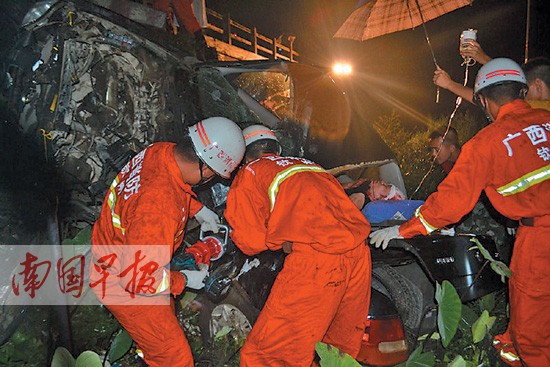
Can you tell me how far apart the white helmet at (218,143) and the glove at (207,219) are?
0.72 metres

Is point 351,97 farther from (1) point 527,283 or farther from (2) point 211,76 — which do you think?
(1) point 527,283

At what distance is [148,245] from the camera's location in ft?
7.38

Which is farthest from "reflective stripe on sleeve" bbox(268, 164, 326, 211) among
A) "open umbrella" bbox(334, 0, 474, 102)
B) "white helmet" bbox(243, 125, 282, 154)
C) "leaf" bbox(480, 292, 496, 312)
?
"open umbrella" bbox(334, 0, 474, 102)

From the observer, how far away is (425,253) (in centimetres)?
266

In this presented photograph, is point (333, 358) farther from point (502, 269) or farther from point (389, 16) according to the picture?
point (389, 16)

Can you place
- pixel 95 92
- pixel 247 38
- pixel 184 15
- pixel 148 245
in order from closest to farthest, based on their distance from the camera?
pixel 148 245
pixel 95 92
pixel 184 15
pixel 247 38

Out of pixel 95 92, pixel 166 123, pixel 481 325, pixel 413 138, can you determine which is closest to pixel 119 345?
pixel 166 123

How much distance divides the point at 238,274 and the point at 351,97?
3.37 m

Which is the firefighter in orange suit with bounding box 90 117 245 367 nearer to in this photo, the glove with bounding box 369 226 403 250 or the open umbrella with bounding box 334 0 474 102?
the glove with bounding box 369 226 403 250

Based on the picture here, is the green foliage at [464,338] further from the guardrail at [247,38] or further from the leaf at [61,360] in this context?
the guardrail at [247,38]

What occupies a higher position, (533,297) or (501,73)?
(501,73)

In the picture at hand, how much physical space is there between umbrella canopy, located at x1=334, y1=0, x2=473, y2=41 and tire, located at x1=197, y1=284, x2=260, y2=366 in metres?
3.74

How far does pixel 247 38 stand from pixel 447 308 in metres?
14.7

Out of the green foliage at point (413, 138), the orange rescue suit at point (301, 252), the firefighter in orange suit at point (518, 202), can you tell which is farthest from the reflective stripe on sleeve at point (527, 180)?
the green foliage at point (413, 138)
